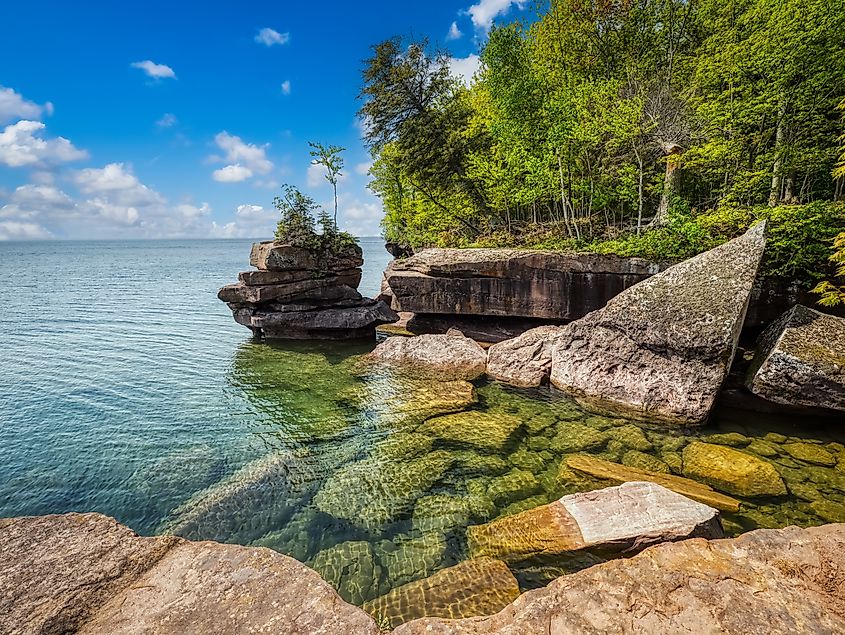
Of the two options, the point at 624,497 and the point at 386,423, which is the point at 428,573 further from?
the point at 386,423

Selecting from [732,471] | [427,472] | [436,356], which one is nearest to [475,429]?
[427,472]

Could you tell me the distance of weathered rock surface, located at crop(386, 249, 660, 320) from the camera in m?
16.1

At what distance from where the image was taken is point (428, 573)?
6207mm

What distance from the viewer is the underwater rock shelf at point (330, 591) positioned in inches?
144

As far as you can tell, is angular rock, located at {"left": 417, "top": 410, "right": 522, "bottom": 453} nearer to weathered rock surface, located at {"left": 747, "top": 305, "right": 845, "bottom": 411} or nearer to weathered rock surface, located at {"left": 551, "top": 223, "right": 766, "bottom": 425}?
weathered rock surface, located at {"left": 551, "top": 223, "right": 766, "bottom": 425}

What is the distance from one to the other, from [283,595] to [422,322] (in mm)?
16995

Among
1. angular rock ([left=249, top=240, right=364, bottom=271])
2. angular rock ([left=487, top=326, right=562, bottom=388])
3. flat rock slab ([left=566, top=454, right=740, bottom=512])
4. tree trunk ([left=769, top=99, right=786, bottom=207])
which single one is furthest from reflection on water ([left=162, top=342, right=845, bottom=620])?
tree trunk ([left=769, top=99, right=786, bottom=207])

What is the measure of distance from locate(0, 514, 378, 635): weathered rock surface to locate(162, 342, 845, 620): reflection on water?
214 centimetres

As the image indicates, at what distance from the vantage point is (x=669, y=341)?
37.6 ft

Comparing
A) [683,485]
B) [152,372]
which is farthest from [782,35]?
[152,372]

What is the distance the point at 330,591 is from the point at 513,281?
14.8 metres

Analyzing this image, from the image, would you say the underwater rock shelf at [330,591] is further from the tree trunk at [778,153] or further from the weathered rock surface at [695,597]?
the tree trunk at [778,153]

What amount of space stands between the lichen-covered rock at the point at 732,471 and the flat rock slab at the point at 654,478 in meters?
0.42

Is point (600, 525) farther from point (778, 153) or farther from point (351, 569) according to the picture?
point (778, 153)
